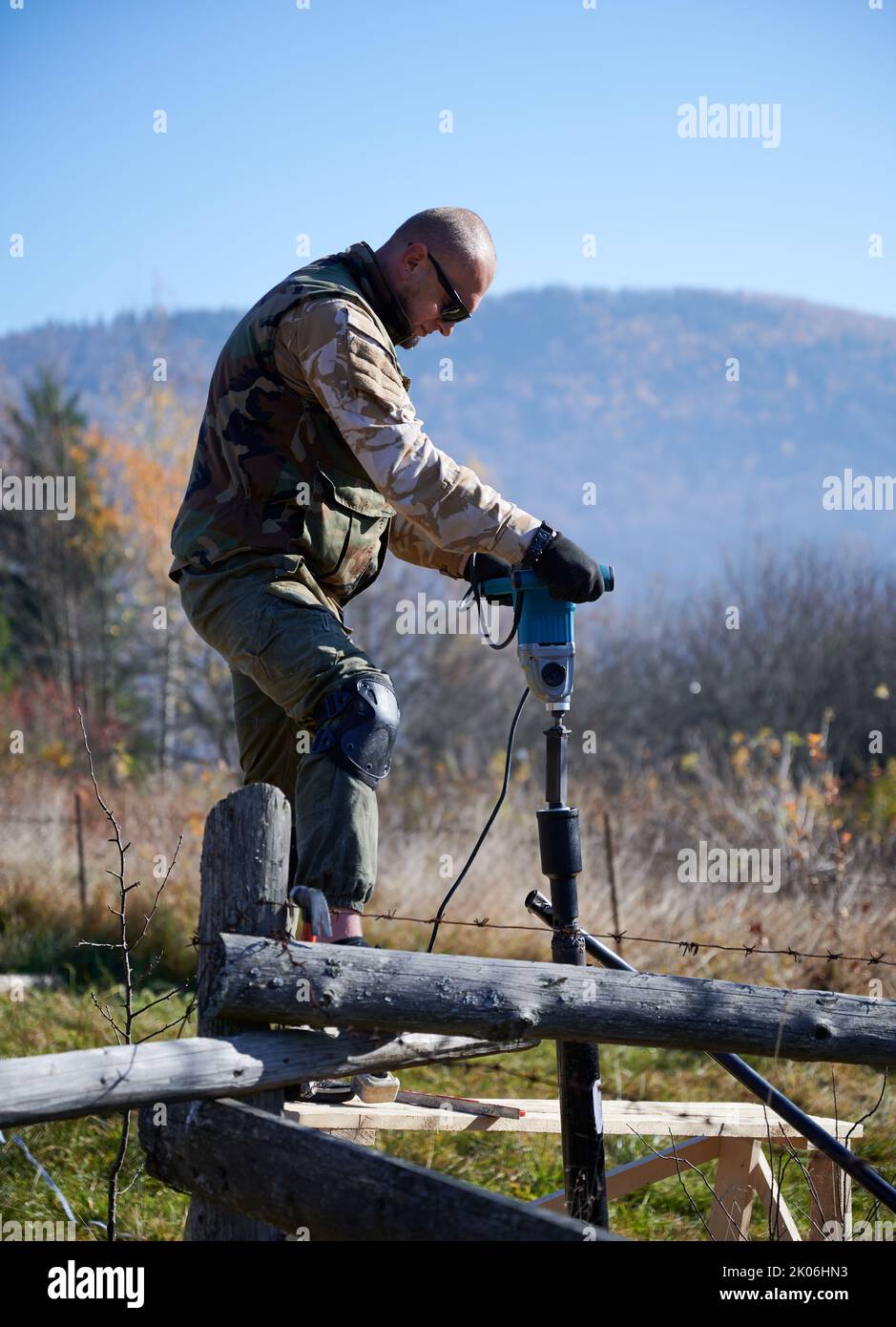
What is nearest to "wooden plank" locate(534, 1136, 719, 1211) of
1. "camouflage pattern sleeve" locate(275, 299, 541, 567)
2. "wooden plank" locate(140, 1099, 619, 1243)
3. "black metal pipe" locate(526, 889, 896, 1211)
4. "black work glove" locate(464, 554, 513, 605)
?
"black metal pipe" locate(526, 889, 896, 1211)

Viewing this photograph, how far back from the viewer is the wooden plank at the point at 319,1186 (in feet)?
6.50

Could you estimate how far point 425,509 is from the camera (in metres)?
3.19

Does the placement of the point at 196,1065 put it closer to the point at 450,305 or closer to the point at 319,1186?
the point at 319,1186

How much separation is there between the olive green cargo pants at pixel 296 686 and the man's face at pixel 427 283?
2.64 ft

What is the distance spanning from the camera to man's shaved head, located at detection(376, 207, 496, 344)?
3455 millimetres

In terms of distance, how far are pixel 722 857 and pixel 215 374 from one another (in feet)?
23.2

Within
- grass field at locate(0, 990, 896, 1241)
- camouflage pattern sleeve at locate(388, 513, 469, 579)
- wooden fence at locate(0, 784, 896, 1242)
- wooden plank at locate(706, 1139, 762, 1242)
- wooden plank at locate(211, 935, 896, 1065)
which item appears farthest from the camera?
grass field at locate(0, 990, 896, 1241)

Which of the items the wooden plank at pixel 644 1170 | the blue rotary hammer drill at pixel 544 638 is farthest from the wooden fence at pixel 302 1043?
the wooden plank at pixel 644 1170

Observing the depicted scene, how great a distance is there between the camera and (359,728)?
3.02 m

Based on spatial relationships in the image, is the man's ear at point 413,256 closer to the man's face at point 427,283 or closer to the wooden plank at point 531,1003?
the man's face at point 427,283

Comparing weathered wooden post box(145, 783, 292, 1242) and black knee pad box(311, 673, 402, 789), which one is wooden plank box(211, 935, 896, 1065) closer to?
weathered wooden post box(145, 783, 292, 1242)

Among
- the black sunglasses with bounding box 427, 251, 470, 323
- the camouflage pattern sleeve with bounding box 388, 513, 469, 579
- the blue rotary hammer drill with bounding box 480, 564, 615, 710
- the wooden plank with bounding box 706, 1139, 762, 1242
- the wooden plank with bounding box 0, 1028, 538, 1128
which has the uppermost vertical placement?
the black sunglasses with bounding box 427, 251, 470, 323

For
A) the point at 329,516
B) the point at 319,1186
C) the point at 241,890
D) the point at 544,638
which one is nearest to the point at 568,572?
the point at 544,638
